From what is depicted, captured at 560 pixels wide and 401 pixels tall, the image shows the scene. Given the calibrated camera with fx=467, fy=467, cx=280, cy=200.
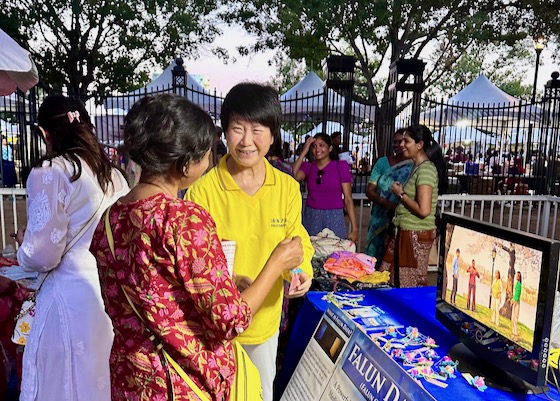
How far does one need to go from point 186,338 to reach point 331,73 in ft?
25.5

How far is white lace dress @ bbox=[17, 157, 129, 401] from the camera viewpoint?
5.99 ft

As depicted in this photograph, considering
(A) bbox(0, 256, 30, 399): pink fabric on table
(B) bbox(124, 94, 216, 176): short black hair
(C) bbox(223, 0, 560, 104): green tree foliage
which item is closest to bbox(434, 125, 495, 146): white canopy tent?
(C) bbox(223, 0, 560, 104): green tree foliage

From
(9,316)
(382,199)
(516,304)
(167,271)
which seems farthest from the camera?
(382,199)

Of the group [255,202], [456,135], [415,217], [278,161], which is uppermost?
[456,135]

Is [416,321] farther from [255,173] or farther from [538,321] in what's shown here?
[255,173]

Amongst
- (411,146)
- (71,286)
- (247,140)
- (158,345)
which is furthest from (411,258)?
(158,345)

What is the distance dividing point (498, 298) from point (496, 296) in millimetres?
11

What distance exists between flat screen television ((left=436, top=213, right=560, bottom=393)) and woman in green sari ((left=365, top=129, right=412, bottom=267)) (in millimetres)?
2391

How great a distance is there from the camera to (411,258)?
373 cm

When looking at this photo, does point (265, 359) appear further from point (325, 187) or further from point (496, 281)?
point (325, 187)

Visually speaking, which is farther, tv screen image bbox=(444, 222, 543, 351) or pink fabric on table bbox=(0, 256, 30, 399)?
pink fabric on table bbox=(0, 256, 30, 399)

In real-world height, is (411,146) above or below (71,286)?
above

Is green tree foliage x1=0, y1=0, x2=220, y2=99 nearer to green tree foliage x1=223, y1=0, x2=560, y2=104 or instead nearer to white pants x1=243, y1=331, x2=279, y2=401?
green tree foliage x1=223, y1=0, x2=560, y2=104

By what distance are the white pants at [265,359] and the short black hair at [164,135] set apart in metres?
0.96
